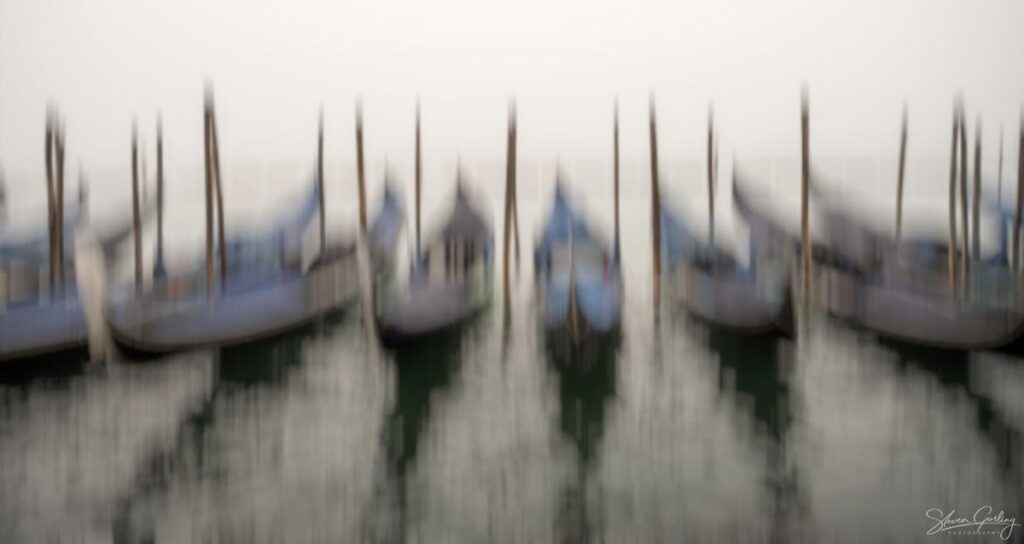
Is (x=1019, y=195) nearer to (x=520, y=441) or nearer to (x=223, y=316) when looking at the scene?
(x=520, y=441)

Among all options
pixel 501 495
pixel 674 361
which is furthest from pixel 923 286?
pixel 501 495

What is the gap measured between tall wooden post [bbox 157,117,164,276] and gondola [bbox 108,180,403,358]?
0.20 meters

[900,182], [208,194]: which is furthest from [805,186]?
[208,194]

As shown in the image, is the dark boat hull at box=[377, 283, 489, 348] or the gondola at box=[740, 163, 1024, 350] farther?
the dark boat hull at box=[377, 283, 489, 348]

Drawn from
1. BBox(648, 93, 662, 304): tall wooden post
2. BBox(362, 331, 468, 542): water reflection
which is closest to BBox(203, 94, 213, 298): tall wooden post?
BBox(362, 331, 468, 542): water reflection

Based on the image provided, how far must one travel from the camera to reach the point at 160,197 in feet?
8.30

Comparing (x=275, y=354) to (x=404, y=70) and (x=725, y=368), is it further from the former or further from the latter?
(x=725, y=368)

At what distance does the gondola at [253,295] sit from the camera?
6.07 feet

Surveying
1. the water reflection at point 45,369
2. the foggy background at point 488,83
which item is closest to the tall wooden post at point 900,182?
the foggy background at point 488,83

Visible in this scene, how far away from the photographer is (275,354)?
2.38m

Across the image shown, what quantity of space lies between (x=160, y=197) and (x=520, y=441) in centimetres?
161

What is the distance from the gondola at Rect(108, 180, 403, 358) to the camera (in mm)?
1850

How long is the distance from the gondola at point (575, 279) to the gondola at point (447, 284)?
0.70 ft

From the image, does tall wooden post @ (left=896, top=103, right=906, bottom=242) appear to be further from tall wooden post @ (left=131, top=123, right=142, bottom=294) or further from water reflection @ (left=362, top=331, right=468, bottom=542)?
tall wooden post @ (left=131, top=123, right=142, bottom=294)
